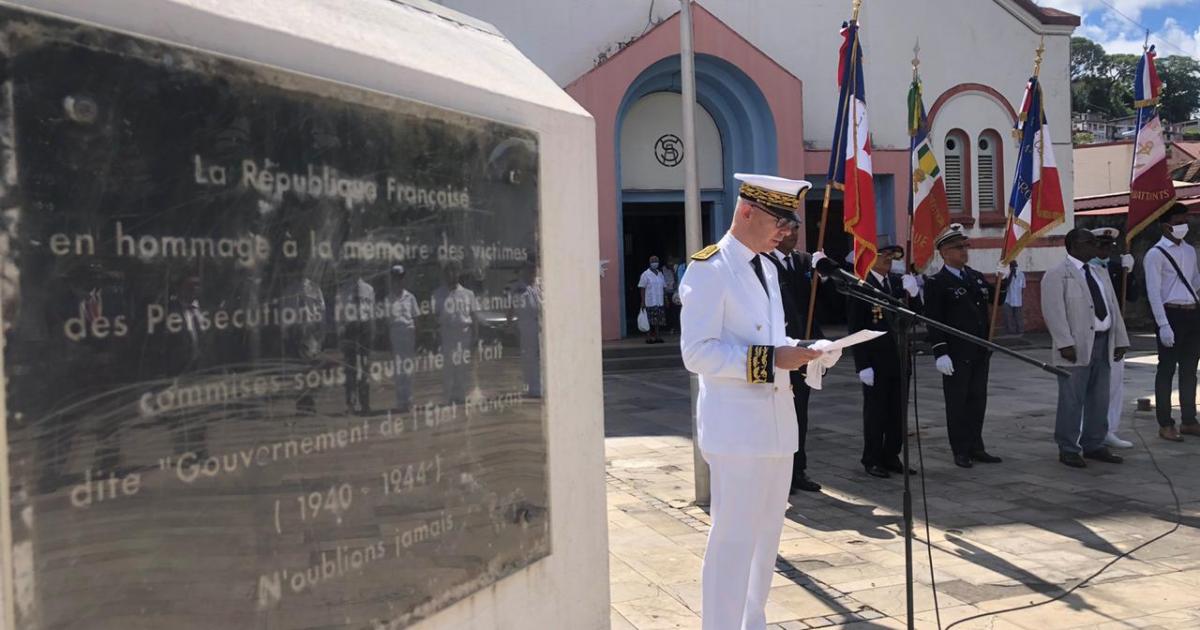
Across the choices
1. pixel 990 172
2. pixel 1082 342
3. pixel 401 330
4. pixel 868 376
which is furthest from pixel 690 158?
pixel 990 172

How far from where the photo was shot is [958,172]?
62.8 ft

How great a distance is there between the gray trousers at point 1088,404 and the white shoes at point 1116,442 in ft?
1.58

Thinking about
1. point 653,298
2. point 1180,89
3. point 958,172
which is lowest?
point 653,298

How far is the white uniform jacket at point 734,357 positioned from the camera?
3.28 metres

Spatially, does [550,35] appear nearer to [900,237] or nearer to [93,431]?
[900,237]

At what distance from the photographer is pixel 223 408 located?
2176mm

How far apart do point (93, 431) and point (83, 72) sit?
2.56 feet

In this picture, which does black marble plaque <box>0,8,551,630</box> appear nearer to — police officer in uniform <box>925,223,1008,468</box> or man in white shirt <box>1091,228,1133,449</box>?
police officer in uniform <box>925,223,1008,468</box>

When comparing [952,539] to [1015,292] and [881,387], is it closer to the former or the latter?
[881,387]

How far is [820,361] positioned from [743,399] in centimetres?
32

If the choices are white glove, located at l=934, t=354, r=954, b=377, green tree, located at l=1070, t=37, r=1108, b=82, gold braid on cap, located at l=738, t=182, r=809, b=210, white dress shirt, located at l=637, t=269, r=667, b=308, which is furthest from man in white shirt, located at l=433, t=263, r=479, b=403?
green tree, located at l=1070, t=37, r=1108, b=82

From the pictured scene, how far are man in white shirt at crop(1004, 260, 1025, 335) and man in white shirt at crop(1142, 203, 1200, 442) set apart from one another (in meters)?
10.4

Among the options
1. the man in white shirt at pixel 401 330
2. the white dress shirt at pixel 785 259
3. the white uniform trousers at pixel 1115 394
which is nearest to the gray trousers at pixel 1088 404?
the white uniform trousers at pixel 1115 394

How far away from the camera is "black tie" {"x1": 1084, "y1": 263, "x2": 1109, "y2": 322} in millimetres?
7132
